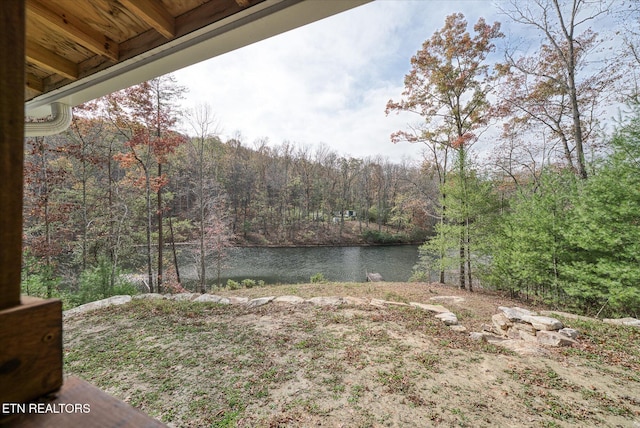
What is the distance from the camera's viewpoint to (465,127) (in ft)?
26.2

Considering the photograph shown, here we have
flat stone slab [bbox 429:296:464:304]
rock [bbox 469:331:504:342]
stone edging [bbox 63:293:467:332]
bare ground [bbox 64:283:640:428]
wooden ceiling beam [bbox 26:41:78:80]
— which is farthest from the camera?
flat stone slab [bbox 429:296:464:304]

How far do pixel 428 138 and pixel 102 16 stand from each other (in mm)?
9064

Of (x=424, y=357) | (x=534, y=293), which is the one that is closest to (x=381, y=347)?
(x=424, y=357)

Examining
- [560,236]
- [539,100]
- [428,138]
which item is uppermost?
[539,100]

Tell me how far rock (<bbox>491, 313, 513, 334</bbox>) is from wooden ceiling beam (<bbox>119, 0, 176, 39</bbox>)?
580 cm

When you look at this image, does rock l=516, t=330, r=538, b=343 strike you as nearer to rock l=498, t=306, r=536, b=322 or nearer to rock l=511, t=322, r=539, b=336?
rock l=511, t=322, r=539, b=336

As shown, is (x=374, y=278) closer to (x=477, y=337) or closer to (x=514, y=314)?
(x=514, y=314)

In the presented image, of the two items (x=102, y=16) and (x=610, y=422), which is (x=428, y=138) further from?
(x=102, y=16)

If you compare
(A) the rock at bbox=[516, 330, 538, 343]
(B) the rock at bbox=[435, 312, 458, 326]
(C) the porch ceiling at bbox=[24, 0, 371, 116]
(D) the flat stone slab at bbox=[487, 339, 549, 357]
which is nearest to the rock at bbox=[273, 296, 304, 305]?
(B) the rock at bbox=[435, 312, 458, 326]

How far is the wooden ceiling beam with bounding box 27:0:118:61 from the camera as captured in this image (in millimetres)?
1179

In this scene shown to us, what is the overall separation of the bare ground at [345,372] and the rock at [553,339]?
0.13 meters

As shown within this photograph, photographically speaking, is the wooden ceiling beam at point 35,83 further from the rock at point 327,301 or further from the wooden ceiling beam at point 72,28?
the rock at point 327,301

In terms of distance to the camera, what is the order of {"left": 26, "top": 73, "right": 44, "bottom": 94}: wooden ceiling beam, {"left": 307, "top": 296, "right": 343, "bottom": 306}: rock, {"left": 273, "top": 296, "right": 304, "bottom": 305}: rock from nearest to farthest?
{"left": 26, "top": 73, "right": 44, "bottom": 94}: wooden ceiling beam → {"left": 307, "top": 296, "right": 343, "bottom": 306}: rock → {"left": 273, "top": 296, "right": 304, "bottom": 305}: rock

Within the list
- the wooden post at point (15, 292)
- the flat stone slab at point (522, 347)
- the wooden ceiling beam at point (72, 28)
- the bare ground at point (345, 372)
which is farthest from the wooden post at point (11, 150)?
the flat stone slab at point (522, 347)
